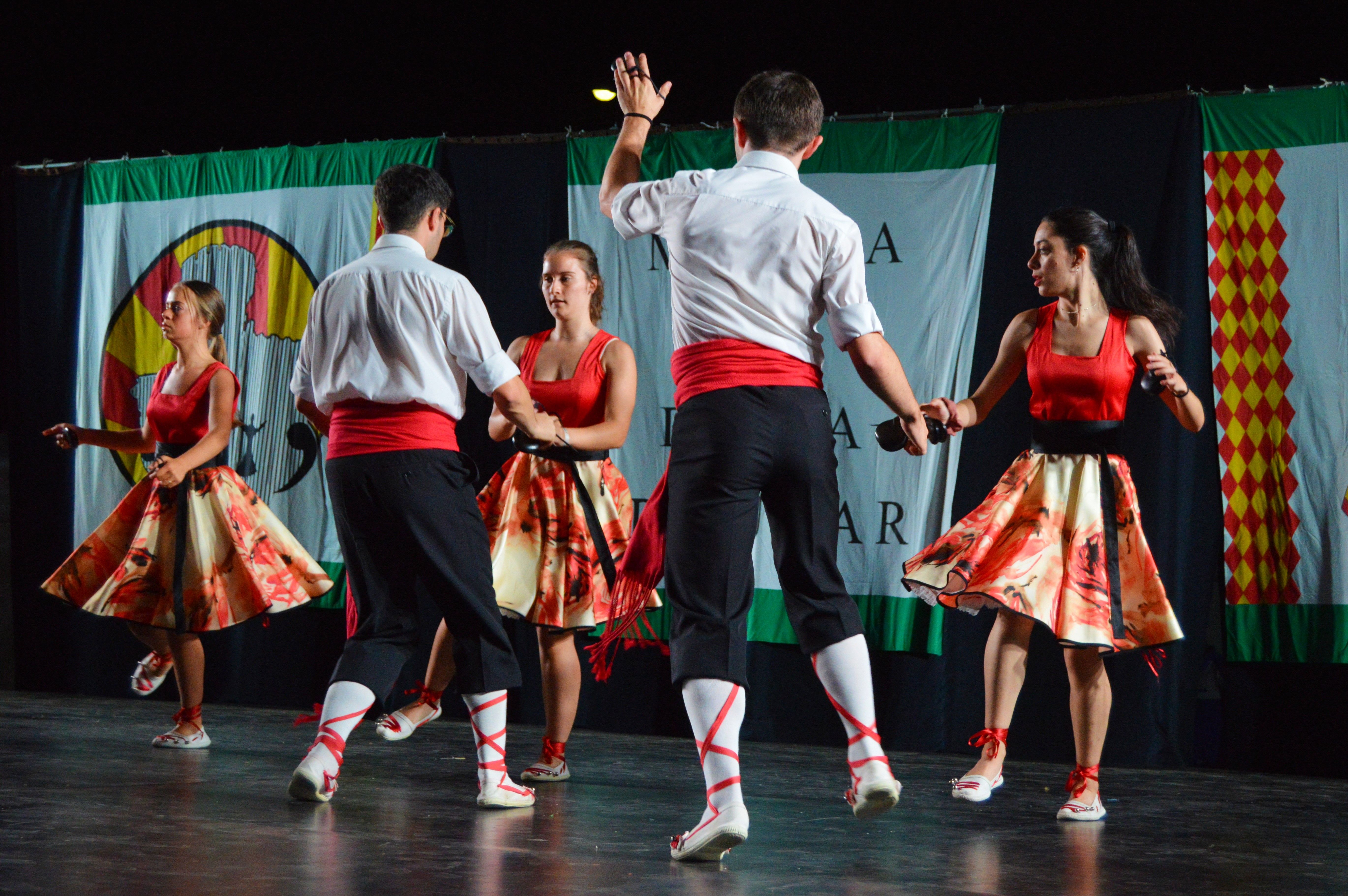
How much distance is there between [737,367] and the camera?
247 cm

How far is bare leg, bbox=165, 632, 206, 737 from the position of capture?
409cm

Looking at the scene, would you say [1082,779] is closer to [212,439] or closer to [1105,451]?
[1105,451]

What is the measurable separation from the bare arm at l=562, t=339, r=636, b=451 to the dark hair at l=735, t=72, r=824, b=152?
3.56ft

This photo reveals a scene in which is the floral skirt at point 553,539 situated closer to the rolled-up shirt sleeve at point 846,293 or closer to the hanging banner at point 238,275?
the rolled-up shirt sleeve at point 846,293

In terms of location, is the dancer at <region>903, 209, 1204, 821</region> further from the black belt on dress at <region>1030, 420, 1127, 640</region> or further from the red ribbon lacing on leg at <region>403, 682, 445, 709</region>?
the red ribbon lacing on leg at <region>403, 682, 445, 709</region>

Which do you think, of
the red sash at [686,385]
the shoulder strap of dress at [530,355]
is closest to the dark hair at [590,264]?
the shoulder strap of dress at [530,355]

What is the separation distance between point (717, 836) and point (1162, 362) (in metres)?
1.54

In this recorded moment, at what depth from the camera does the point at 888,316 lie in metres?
4.44

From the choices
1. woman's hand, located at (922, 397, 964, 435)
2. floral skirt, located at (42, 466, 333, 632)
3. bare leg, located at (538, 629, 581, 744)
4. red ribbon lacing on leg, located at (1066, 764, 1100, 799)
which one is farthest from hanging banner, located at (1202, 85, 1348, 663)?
floral skirt, located at (42, 466, 333, 632)

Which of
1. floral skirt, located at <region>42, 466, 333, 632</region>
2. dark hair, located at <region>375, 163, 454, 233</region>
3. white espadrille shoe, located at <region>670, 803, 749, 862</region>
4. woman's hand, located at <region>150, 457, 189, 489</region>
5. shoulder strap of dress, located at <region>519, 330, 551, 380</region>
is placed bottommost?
white espadrille shoe, located at <region>670, 803, 749, 862</region>

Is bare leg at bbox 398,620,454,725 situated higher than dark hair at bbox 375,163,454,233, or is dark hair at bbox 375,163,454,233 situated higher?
dark hair at bbox 375,163,454,233

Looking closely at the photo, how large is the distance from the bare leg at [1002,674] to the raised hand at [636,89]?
148 centimetres

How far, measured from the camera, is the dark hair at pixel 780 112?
2525 mm

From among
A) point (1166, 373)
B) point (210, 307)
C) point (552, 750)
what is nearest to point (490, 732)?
point (552, 750)
